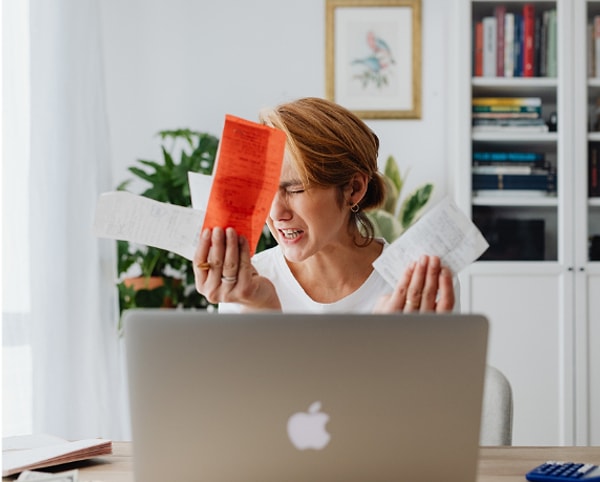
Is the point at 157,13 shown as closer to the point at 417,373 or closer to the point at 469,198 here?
the point at 469,198

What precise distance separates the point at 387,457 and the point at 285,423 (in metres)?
0.14

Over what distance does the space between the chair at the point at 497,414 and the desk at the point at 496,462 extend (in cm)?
15

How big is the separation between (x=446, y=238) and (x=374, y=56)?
82.0 inches

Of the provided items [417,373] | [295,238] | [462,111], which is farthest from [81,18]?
[417,373]

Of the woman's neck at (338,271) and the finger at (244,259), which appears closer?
the finger at (244,259)

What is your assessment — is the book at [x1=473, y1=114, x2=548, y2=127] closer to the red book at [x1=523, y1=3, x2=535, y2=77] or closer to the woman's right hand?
the red book at [x1=523, y1=3, x2=535, y2=77]

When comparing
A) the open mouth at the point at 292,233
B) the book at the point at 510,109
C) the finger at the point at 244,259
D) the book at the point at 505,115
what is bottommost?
the finger at the point at 244,259

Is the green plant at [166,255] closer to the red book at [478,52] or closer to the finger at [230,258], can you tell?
the red book at [478,52]

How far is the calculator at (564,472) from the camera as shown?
116 cm

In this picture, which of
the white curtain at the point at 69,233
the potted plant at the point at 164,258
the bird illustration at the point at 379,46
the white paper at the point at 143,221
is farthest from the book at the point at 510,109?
the white paper at the point at 143,221

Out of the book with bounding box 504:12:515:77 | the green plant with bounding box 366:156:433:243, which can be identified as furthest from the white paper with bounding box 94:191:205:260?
the book with bounding box 504:12:515:77

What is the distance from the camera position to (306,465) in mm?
957

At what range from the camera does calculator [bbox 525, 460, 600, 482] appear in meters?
1.16

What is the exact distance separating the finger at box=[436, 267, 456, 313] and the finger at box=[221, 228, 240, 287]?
0.39 metres
